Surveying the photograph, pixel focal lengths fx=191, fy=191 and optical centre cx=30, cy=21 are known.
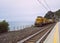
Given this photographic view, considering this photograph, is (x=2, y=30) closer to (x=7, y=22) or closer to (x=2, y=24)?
(x=2, y=24)

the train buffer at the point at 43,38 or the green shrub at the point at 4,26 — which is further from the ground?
the green shrub at the point at 4,26

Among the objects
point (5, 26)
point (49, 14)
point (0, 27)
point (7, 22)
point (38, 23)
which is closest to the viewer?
point (0, 27)

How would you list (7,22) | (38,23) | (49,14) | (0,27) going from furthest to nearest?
(49,14) → (38,23) → (7,22) → (0,27)

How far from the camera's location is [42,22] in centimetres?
6425

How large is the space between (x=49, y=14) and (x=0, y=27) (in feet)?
344

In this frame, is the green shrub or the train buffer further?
the green shrub

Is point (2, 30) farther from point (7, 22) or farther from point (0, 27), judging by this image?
point (7, 22)

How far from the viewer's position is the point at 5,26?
34156mm

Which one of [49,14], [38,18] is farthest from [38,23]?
[49,14]

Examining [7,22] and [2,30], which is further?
[7,22]

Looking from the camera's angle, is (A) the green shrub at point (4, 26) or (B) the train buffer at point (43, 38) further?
(A) the green shrub at point (4, 26)

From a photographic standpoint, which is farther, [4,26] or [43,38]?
[4,26]

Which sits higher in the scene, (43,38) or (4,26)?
(4,26)

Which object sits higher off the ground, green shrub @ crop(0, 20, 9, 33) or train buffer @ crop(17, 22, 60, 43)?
green shrub @ crop(0, 20, 9, 33)
